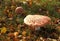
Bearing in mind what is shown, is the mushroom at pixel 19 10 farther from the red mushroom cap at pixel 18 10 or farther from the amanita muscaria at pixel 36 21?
the amanita muscaria at pixel 36 21

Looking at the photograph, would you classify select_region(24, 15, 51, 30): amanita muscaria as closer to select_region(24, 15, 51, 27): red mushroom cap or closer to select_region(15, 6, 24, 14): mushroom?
select_region(24, 15, 51, 27): red mushroom cap

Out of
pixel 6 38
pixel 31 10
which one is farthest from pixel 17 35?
pixel 31 10

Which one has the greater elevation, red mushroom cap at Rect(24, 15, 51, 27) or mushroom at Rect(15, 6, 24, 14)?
red mushroom cap at Rect(24, 15, 51, 27)

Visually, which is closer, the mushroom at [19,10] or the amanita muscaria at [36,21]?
the amanita muscaria at [36,21]

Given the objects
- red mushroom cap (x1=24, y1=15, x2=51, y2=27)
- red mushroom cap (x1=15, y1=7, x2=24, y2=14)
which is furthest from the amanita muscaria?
red mushroom cap (x1=15, y1=7, x2=24, y2=14)

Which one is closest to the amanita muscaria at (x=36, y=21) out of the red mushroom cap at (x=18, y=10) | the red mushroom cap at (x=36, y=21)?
the red mushroom cap at (x=36, y=21)

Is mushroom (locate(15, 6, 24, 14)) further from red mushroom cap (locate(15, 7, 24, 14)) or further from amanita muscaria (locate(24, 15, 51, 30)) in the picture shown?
amanita muscaria (locate(24, 15, 51, 30))

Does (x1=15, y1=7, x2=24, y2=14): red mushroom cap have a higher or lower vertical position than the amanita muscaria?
lower

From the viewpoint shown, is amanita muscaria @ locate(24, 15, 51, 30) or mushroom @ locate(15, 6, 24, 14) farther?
mushroom @ locate(15, 6, 24, 14)

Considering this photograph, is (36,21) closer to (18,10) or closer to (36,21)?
(36,21)

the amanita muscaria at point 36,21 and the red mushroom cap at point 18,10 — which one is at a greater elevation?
the amanita muscaria at point 36,21

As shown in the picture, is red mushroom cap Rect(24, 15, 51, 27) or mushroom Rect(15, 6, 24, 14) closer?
red mushroom cap Rect(24, 15, 51, 27)
